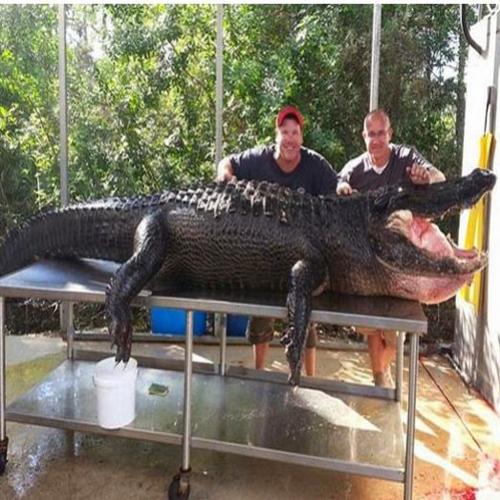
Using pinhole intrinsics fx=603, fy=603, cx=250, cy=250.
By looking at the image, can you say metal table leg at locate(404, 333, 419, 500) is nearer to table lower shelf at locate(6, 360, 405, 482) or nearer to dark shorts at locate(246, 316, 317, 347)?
table lower shelf at locate(6, 360, 405, 482)

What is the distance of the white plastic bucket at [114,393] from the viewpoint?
232 centimetres

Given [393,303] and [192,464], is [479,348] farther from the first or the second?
[192,464]

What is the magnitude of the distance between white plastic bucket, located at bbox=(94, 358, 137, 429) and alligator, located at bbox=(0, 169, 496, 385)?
3.4 inches

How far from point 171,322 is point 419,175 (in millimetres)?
2312

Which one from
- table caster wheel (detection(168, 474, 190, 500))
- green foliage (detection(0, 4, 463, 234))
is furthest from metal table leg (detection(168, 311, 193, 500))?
green foliage (detection(0, 4, 463, 234))

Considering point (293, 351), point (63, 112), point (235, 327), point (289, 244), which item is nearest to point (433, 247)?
point (289, 244)

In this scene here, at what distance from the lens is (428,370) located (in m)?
3.86

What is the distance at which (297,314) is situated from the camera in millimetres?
2084

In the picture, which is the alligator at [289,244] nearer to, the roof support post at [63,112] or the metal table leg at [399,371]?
the metal table leg at [399,371]

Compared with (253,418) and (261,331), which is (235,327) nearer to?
(261,331)

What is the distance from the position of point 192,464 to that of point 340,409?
0.70m

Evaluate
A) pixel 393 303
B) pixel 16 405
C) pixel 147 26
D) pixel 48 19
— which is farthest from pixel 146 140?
pixel 393 303

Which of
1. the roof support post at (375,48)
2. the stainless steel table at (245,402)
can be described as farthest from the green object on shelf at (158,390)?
the roof support post at (375,48)

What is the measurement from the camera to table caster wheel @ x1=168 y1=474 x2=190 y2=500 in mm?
2287
